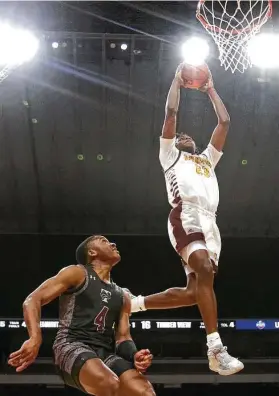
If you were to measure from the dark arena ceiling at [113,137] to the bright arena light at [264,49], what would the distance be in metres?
0.24

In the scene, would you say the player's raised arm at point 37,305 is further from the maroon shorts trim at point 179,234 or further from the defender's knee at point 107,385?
the maroon shorts trim at point 179,234

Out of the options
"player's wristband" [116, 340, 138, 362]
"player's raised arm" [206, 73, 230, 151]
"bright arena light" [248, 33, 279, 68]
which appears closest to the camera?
"player's wristband" [116, 340, 138, 362]

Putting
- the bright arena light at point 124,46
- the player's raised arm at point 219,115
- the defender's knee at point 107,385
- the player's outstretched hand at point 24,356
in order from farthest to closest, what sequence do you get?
the bright arena light at point 124,46
the player's raised arm at point 219,115
the defender's knee at point 107,385
the player's outstretched hand at point 24,356

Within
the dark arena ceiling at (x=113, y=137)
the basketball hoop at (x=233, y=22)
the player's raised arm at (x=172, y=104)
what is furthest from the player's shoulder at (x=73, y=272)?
the dark arena ceiling at (x=113, y=137)

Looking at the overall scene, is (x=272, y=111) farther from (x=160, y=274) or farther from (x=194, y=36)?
(x=160, y=274)

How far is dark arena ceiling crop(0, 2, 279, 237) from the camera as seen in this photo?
8.82 metres

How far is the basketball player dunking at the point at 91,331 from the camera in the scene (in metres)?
3.43

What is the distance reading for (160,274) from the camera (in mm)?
10570

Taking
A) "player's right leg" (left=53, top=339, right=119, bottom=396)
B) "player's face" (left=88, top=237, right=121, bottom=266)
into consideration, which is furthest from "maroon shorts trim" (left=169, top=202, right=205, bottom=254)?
"player's right leg" (left=53, top=339, right=119, bottom=396)

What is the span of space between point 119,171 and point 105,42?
2.36m

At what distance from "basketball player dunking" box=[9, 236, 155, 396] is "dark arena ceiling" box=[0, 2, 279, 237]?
489cm

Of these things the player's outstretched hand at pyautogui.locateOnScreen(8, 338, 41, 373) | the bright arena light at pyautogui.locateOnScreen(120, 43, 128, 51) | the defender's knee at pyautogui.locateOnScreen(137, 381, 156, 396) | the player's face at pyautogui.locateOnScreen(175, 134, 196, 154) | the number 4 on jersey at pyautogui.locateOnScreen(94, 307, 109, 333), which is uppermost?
the bright arena light at pyautogui.locateOnScreen(120, 43, 128, 51)

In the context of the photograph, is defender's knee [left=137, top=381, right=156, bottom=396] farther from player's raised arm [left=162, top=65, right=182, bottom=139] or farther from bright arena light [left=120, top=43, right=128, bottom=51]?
bright arena light [left=120, top=43, right=128, bottom=51]

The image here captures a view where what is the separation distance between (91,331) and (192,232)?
41.2 inches
